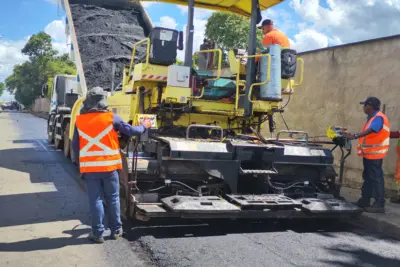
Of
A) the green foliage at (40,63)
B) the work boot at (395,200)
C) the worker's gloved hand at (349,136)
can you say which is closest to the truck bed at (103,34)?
the worker's gloved hand at (349,136)

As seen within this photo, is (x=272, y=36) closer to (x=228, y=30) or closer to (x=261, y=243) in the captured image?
(x=261, y=243)

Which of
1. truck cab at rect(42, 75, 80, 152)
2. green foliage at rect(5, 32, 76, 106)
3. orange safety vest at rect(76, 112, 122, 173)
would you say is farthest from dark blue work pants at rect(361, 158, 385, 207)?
green foliage at rect(5, 32, 76, 106)

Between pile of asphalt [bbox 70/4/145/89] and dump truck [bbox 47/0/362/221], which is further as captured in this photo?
pile of asphalt [bbox 70/4/145/89]

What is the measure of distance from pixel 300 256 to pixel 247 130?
2.94 metres

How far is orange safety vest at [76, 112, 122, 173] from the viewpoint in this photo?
173 inches

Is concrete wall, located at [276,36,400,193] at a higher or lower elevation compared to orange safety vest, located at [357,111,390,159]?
higher

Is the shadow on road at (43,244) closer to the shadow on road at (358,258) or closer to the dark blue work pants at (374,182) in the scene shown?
the shadow on road at (358,258)

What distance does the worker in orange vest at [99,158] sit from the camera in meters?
4.40

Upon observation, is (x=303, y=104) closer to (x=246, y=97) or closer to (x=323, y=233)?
(x=246, y=97)

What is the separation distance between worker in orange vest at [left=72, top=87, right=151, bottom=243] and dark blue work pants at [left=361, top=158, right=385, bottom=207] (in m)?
3.55

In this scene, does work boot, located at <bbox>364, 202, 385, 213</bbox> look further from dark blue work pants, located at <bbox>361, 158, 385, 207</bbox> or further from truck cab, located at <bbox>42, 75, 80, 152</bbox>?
truck cab, located at <bbox>42, 75, 80, 152</bbox>

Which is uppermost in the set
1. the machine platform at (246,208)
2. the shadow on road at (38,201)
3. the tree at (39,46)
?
the tree at (39,46)

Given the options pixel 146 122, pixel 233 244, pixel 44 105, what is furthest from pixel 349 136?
pixel 44 105

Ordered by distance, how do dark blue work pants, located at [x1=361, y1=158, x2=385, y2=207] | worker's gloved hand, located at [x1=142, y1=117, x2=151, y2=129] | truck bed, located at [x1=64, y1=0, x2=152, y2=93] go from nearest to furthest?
worker's gloved hand, located at [x1=142, y1=117, x2=151, y2=129], dark blue work pants, located at [x1=361, y1=158, x2=385, y2=207], truck bed, located at [x1=64, y1=0, x2=152, y2=93]
